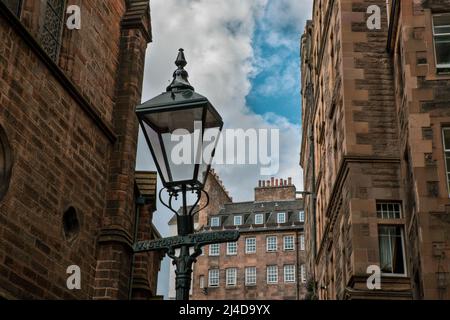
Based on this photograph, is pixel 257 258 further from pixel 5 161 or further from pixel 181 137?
pixel 181 137

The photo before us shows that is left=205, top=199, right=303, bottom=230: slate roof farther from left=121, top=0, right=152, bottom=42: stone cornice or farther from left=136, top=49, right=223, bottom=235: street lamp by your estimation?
left=136, top=49, right=223, bottom=235: street lamp

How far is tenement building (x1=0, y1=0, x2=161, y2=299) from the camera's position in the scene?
1358 cm

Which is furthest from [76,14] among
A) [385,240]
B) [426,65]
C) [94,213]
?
[385,240]

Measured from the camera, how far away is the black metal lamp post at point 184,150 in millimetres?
7691

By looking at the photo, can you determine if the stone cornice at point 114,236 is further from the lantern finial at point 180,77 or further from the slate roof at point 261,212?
the slate roof at point 261,212

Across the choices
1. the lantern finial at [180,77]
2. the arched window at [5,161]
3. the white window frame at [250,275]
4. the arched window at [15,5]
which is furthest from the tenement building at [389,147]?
the white window frame at [250,275]

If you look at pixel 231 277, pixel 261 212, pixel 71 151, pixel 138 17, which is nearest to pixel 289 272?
pixel 231 277

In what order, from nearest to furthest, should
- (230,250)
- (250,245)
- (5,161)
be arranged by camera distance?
(5,161)
(250,245)
(230,250)

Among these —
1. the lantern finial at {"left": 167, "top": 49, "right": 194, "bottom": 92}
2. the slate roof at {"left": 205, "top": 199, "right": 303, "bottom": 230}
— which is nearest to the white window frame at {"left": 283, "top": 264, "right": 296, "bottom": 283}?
the slate roof at {"left": 205, "top": 199, "right": 303, "bottom": 230}

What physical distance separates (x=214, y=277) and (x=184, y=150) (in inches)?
2549

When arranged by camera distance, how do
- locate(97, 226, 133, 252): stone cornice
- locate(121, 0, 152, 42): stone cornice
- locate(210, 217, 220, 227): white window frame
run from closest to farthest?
locate(97, 226, 133, 252): stone cornice
locate(121, 0, 152, 42): stone cornice
locate(210, 217, 220, 227): white window frame

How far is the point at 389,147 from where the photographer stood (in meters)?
21.3

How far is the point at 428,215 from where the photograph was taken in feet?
54.0

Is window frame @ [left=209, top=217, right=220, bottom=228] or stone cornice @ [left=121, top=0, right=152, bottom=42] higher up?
window frame @ [left=209, top=217, right=220, bottom=228]
